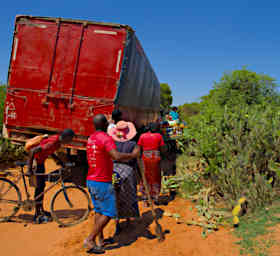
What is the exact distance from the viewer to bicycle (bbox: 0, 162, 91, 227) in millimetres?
4422

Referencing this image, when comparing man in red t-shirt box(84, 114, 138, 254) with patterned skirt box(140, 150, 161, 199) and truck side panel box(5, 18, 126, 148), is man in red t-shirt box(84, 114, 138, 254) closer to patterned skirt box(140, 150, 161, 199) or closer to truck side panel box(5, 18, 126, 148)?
patterned skirt box(140, 150, 161, 199)

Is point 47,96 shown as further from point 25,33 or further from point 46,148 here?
point 46,148

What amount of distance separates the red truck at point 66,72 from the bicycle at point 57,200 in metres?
1.95

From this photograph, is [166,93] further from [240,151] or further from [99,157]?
[99,157]

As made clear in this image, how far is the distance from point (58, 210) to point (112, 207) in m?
1.62

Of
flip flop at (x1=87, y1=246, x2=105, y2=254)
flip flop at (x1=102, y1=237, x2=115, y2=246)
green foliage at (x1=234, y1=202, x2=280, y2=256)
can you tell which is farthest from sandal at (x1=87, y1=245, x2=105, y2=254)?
green foliage at (x1=234, y1=202, x2=280, y2=256)

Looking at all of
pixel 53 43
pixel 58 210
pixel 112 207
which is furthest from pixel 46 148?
pixel 53 43

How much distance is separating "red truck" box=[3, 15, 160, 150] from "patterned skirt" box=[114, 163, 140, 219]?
2425 millimetres

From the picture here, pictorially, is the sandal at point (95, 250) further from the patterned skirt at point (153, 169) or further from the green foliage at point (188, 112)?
the green foliage at point (188, 112)

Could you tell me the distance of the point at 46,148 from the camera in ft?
14.1

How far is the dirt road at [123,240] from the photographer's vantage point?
3.62 meters

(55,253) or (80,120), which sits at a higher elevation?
(80,120)

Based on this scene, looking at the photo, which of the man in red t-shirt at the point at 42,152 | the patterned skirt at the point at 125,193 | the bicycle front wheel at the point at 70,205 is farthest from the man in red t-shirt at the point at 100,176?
the bicycle front wheel at the point at 70,205

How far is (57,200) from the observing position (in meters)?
4.49
